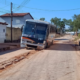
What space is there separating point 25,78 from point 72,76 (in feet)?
6.86

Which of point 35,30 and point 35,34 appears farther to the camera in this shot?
point 35,30

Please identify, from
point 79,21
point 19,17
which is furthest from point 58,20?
point 19,17

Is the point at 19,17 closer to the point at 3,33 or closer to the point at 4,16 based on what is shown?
the point at 4,16

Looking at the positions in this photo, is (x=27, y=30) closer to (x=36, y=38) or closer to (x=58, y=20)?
(x=36, y=38)

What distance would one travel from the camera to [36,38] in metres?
15.3

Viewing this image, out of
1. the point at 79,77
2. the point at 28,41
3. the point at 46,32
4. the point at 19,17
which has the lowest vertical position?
the point at 79,77

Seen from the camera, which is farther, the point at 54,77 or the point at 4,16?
the point at 4,16

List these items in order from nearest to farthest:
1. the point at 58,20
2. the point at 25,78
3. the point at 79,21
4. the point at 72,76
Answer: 1. the point at 25,78
2. the point at 72,76
3. the point at 79,21
4. the point at 58,20

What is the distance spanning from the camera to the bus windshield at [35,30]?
50.5 feet

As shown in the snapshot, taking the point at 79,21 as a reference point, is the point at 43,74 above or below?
below

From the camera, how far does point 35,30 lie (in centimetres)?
1549

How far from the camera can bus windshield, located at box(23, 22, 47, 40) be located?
15.4 meters

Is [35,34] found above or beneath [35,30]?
beneath

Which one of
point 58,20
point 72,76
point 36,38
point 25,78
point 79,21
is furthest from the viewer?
point 58,20
